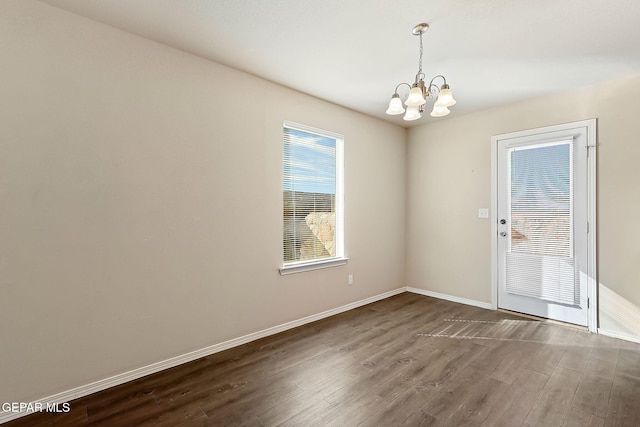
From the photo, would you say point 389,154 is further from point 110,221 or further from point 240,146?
point 110,221

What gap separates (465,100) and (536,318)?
110 inches

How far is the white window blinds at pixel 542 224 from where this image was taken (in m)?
3.31

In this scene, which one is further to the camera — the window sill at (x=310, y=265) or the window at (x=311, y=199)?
the window at (x=311, y=199)

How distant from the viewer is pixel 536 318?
3525 millimetres

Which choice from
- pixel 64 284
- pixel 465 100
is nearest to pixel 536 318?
pixel 465 100

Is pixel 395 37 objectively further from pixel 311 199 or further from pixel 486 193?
pixel 486 193

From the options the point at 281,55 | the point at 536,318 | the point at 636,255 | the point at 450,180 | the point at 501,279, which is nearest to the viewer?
the point at 281,55

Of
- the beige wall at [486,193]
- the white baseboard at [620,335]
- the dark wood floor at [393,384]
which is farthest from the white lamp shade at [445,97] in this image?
the white baseboard at [620,335]

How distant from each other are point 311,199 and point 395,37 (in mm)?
1908

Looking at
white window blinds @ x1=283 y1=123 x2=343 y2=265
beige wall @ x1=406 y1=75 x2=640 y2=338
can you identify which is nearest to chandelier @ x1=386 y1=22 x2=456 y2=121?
white window blinds @ x1=283 y1=123 x2=343 y2=265

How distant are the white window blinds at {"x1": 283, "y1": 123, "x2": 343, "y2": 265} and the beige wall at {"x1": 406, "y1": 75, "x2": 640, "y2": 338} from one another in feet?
5.21

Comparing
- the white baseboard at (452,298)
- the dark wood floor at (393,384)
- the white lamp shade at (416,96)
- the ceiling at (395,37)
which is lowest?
the dark wood floor at (393,384)

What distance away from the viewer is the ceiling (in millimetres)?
1973

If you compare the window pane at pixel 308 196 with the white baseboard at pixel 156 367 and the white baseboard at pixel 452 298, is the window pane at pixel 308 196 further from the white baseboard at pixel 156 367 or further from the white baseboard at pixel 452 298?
the white baseboard at pixel 452 298
